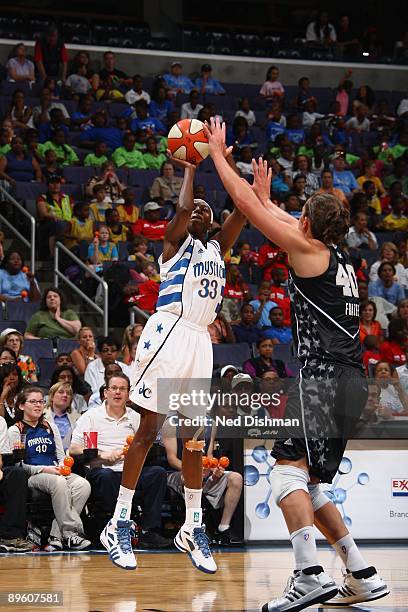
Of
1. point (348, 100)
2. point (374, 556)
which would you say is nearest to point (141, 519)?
A: point (374, 556)

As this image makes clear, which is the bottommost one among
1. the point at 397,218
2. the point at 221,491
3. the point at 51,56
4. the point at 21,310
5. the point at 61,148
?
the point at 221,491

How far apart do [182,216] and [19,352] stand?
205 inches

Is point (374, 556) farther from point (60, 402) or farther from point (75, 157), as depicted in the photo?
point (75, 157)

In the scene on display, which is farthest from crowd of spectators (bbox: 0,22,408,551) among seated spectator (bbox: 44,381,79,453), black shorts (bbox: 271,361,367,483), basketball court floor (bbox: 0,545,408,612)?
black shorts (bbox: 271,361,367,483)

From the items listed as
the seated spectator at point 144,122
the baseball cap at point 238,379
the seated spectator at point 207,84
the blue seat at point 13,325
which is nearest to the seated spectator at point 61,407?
the baseball cap at point 238,379

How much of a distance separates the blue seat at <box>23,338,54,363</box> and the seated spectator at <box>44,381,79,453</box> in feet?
6.01

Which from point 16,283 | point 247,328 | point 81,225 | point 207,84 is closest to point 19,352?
point 16,283

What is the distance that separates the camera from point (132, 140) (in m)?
17.5

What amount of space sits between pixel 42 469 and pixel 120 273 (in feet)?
15.3

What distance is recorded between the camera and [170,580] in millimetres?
7453

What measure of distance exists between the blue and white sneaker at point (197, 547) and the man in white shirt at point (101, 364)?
480 cm

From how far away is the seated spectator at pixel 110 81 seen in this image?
760 inches

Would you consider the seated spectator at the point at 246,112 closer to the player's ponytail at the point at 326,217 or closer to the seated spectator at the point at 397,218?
the seated spectator at the point at 397,218

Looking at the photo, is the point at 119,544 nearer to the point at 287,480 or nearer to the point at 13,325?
the point at 287,480
